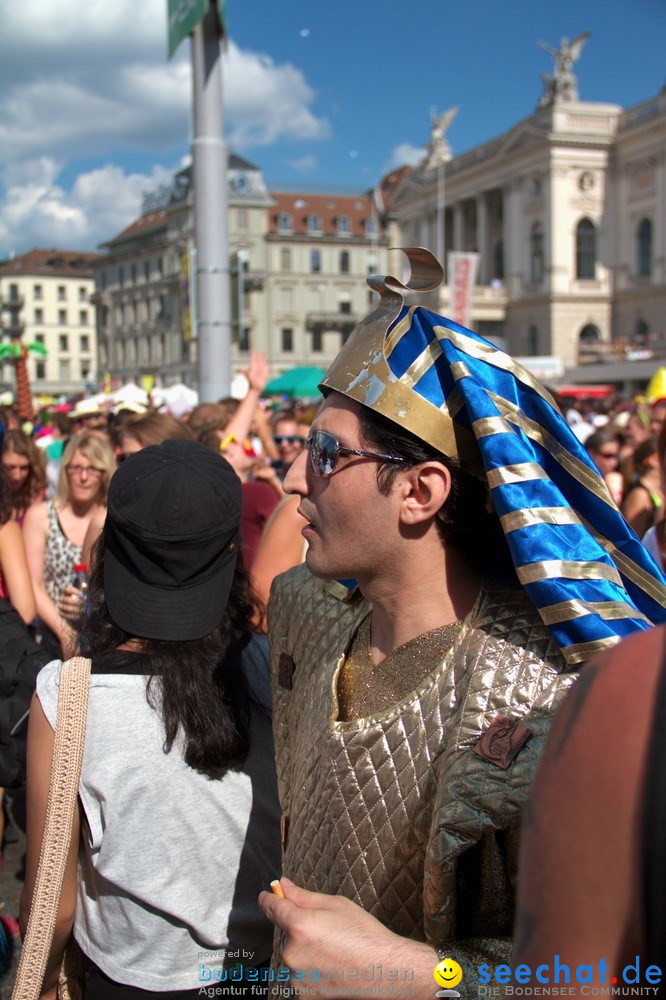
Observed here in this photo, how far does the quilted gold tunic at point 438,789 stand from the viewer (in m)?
1.27

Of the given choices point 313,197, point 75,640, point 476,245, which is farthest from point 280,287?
point 75,640

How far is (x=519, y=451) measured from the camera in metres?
1.38

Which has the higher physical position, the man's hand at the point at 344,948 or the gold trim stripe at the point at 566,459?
the gold trim stripe at the point at 566,459

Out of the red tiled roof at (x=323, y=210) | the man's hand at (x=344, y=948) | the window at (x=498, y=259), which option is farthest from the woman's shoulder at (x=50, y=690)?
the red tiled roof at (x=323, y=210)

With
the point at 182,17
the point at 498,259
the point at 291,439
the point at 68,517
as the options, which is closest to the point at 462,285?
the point at 291,439

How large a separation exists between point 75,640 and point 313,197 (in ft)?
265

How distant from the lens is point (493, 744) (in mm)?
1282

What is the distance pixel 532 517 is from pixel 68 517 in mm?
3578

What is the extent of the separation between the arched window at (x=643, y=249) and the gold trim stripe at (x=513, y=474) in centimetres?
5542

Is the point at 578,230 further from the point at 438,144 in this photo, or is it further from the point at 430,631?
the point at 430,631

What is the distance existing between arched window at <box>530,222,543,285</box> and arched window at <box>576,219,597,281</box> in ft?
7.14

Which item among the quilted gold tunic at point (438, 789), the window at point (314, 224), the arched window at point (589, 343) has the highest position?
the window at point (314, 224)

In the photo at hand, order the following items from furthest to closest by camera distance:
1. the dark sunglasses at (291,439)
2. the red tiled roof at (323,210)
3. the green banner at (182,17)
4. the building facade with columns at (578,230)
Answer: the red tiled roof at (323,210), the building facade with columns at (578,230), the dark sunglasses at (291,439), the green banner at (182,17)

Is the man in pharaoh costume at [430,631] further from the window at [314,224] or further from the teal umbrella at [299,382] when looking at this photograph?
the window at [314,224]
